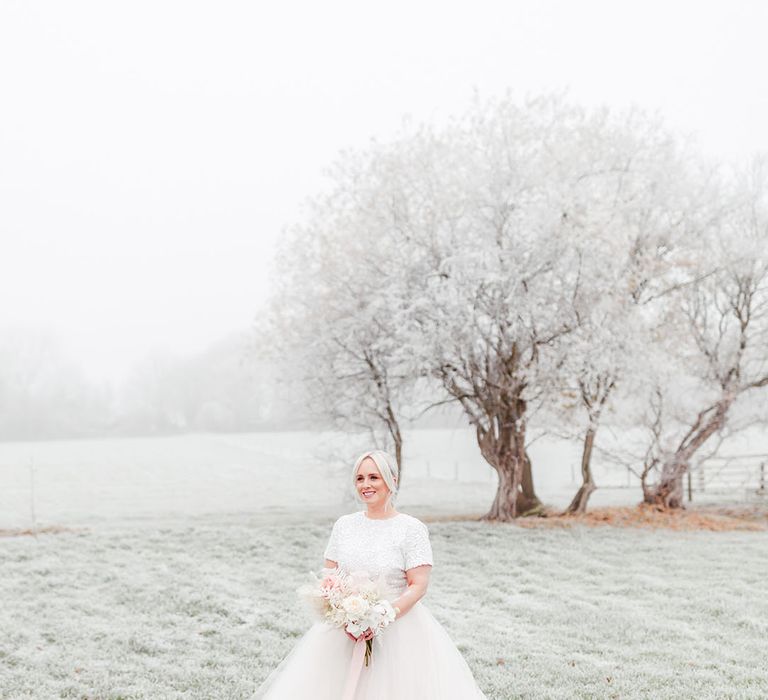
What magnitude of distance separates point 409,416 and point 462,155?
261 inches

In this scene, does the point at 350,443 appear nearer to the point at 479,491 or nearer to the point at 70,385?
the point at 479,491

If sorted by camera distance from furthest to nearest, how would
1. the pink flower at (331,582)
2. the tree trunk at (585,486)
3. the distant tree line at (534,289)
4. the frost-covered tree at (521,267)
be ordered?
1. the tree trunk at (585,486)
2. the distant tree line at (534,289)
3. the frost-covered tree at (521,267)
4. the pink flower at (331,582)

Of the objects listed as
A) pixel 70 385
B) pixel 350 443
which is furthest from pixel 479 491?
pixel 70 385

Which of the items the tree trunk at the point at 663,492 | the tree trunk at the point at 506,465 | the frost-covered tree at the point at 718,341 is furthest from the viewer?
the tree trunk at the point at 663,492

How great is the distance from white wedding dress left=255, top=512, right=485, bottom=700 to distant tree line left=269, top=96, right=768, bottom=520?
13.1 metres

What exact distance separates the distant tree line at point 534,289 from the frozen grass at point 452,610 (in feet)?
11.4

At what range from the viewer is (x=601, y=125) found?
73.2ft

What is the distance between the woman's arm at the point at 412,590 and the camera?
4.95 meters

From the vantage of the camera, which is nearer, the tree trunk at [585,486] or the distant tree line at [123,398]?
the tree trunk at [585,486]

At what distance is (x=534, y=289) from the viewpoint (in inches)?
755

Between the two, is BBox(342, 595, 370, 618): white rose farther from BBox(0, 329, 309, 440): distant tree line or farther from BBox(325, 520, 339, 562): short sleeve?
BBox(0, 329, 309, 440): distant tree line

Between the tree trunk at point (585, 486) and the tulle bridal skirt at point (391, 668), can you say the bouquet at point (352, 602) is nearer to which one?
the tulle bridal skirt at point (391, 668)

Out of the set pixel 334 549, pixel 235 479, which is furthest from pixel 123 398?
pixel 334 549

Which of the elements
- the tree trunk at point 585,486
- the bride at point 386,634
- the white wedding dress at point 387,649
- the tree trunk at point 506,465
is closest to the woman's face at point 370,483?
the bride at point 386,634
